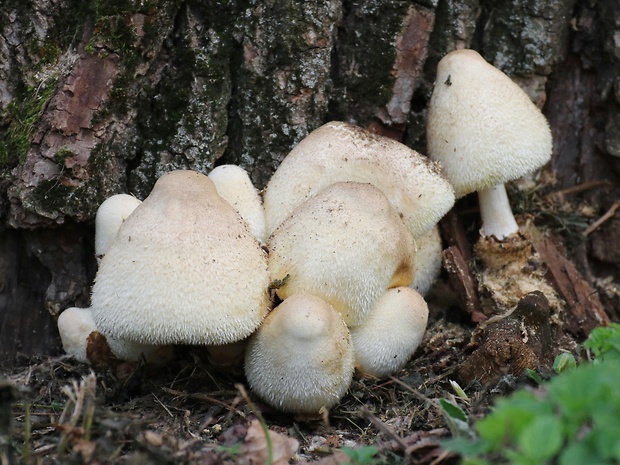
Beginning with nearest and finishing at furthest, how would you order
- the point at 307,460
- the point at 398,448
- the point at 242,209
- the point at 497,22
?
1. the point at 398,448
2. the point at 307,460
3. the point at 242,209
4. the point at 497,22

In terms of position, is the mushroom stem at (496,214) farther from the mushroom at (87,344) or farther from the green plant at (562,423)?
the green plant at (562,423)

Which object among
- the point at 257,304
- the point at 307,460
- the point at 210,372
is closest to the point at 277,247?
the point at 257,304

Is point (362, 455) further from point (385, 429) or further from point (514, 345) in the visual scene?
point (514, 345)

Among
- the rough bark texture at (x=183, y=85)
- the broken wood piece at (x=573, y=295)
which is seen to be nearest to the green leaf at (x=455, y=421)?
the broken wood piece at (x=573, y=295)

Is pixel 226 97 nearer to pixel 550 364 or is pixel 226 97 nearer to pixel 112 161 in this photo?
pixel 112 161

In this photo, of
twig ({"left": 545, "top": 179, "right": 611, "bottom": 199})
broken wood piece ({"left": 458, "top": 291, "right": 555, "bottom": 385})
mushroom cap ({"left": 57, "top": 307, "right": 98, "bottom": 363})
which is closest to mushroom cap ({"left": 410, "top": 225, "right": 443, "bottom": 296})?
broken wood piece ({"left": 458, "top": 291, "right": 555, "bottom": 385})

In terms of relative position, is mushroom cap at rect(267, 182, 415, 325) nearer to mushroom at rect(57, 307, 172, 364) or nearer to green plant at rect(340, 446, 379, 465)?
mushroom at rect(57, 307, 172, 364)
